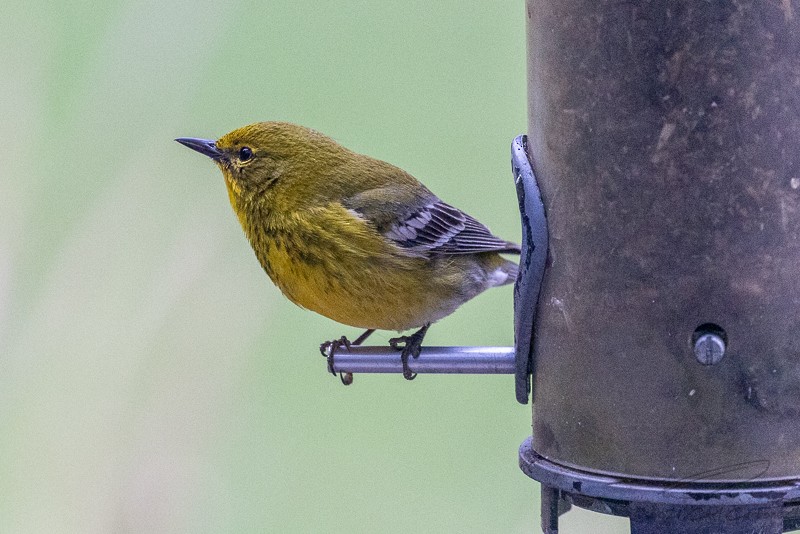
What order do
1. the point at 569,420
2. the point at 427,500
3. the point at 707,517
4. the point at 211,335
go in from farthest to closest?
the point at 427,500 < the point at 211,335 < the point at 569,420 < the point at 707,517

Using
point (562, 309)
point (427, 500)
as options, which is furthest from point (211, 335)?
point (562, 309)

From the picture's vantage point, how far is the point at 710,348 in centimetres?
497

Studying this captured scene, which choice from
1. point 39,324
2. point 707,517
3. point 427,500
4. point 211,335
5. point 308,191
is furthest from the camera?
point 427,500

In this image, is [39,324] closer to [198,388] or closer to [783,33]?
[198,388]

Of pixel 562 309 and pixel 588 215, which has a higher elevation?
pixel 588 215

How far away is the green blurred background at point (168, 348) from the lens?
802 centimetres

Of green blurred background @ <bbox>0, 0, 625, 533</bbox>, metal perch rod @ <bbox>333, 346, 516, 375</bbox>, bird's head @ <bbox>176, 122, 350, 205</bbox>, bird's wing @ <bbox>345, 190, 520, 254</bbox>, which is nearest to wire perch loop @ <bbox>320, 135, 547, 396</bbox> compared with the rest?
metal perch rod @ <bbox>333, 346, 516, 375</bbox>

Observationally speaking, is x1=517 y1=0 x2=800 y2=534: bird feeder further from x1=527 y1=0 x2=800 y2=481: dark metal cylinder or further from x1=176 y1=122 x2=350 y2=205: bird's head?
x1=176 y1=122 x2=350 y2=205: bird's head

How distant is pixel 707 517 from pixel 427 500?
4644mm

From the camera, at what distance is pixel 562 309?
5.47 meters

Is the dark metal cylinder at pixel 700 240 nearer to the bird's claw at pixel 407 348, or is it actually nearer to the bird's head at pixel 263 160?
the bird's claw at pixel 407 348

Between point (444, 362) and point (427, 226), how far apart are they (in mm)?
1442

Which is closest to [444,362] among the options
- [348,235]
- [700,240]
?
[348,235]

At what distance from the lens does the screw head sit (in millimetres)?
4969
